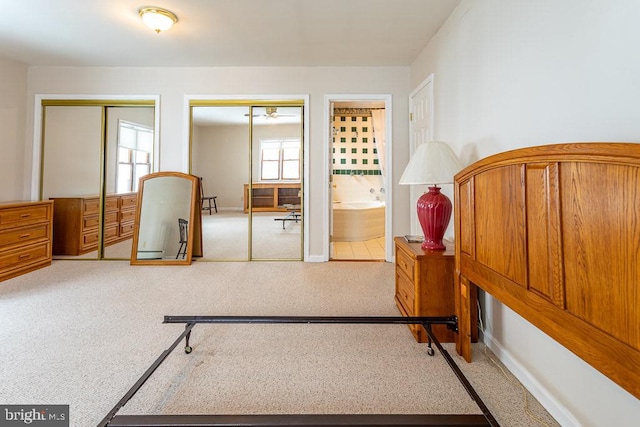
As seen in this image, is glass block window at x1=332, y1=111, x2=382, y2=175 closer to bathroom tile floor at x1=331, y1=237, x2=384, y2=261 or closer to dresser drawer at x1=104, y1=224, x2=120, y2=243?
bathroom tile floor at x1=331, y1=237, x2=384, y2=261

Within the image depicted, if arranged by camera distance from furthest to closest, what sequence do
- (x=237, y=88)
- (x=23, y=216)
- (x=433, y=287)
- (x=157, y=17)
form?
1. (x=237, y=88)
2. (x=23, y=216)
3. (x=157, y=17)
4. (x=433, y=287)

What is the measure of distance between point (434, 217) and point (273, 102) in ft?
9.61

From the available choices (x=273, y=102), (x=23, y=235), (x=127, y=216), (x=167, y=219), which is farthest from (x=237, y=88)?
(x=23, y=235)

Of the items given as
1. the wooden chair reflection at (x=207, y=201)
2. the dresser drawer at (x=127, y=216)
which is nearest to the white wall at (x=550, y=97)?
the wooden chair reflection at (x=207, y=201)

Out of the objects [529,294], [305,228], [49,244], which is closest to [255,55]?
[305,228]

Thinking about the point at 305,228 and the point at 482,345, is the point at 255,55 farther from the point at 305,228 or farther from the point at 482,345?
the point at 482,345

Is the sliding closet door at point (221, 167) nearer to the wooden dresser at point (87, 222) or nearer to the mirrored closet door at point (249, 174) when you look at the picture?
the mirrored closet door at point (249, 174)

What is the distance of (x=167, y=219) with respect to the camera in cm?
397

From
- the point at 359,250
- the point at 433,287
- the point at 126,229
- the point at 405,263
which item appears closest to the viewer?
the point at 433,287

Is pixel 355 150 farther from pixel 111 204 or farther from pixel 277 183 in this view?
pixel 111 204

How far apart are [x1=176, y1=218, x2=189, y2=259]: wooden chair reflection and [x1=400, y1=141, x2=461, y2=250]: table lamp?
10.1 feet

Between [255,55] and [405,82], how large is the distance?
1.98 meters

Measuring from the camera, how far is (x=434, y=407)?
1.36 meters

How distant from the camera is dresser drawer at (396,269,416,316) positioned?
79.4 inches
